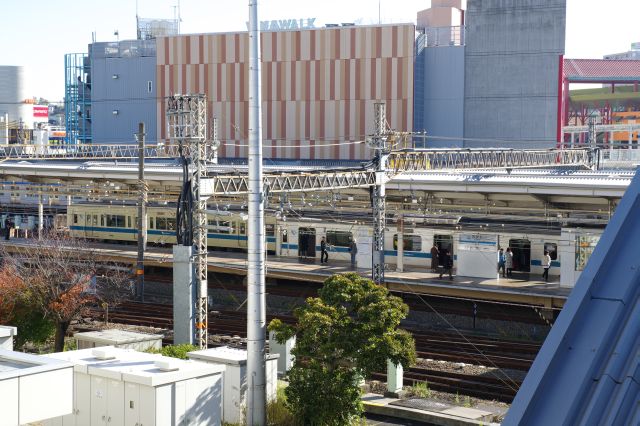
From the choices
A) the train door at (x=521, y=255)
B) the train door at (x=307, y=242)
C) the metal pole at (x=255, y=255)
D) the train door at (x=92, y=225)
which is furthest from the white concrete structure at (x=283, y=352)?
the train door at (x=92, y=225)

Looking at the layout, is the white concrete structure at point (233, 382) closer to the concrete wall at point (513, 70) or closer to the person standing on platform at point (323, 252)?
the person standing on platform at point (323, 252)

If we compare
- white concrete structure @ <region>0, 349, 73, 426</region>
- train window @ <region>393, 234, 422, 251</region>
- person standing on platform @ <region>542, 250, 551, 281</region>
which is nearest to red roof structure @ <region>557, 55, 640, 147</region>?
train window @ <region>393, 234, 422, 251</region>

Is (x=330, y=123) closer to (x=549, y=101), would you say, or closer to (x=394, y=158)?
(x=549, y=101)

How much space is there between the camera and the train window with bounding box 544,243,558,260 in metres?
23.5

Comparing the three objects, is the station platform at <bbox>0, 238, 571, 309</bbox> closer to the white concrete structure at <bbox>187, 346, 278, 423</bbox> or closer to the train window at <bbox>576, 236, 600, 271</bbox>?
the train window at <bbox>576, 236, 600, 271</bbox>

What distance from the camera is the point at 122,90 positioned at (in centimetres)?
5350

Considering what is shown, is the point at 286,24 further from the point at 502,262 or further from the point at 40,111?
the point at 40,111

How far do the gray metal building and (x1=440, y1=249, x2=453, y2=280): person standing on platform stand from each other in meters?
30.5

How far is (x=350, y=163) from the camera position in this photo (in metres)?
46.6

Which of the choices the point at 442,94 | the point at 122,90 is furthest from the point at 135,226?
the point at 122,90

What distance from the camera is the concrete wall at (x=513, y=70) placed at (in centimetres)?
4334

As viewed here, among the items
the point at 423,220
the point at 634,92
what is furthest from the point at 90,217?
the point at 634,92

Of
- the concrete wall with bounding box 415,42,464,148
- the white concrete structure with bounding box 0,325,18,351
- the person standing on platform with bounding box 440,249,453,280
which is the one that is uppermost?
the concrete wall with bounding box 415,42,464,148

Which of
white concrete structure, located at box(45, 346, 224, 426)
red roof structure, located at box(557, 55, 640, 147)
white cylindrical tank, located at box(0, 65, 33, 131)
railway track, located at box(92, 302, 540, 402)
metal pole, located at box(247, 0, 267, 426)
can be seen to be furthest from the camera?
white cylindrical tank, located at box(0, 65, 33, 131)
